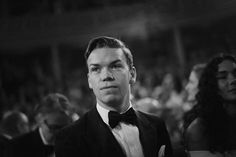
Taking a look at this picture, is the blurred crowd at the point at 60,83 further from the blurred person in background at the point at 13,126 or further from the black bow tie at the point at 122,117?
the black bow tie at the point at 122,117

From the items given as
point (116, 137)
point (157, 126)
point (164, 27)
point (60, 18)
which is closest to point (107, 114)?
point (116, 137)

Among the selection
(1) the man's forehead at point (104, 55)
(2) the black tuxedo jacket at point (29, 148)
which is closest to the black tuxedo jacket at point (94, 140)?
(1) the man's forehead at point (104, 55)

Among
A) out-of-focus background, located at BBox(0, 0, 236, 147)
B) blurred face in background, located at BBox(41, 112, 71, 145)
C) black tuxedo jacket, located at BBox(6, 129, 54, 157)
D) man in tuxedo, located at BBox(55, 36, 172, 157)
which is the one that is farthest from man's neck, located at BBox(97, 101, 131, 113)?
out-of-focus background, located at BBox(0, 0, 236, 147)

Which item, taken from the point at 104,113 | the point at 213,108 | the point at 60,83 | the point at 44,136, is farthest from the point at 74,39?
the point at 104,113

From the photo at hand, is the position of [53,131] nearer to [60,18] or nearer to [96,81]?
[96,81]

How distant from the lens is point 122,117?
178cm

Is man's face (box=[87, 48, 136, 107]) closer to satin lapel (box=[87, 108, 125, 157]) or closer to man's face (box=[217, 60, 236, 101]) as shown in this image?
satin lapel (box=[87, 108, 125, 157])

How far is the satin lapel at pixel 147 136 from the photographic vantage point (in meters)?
1.80

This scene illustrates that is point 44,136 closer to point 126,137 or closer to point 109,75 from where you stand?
point 126,137

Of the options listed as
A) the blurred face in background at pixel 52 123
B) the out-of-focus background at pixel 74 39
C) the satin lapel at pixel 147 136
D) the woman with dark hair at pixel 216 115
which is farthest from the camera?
the out-of-focus background at pixel 74 39

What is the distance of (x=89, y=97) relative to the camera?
29.8ft

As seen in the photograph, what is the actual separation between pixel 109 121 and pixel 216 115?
2.93 feet

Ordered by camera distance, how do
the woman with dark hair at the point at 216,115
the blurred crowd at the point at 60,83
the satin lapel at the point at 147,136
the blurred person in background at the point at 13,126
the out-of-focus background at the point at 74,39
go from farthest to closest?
the out-of-focus background at the point at 74,39 < the blurred crowd at the point at 60,83 < the blurred person in background at the point at 13,126 < the woman with dark hair at the point at 216,115 < the satin lapel at the point at 147,136

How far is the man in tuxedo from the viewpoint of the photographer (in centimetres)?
171
